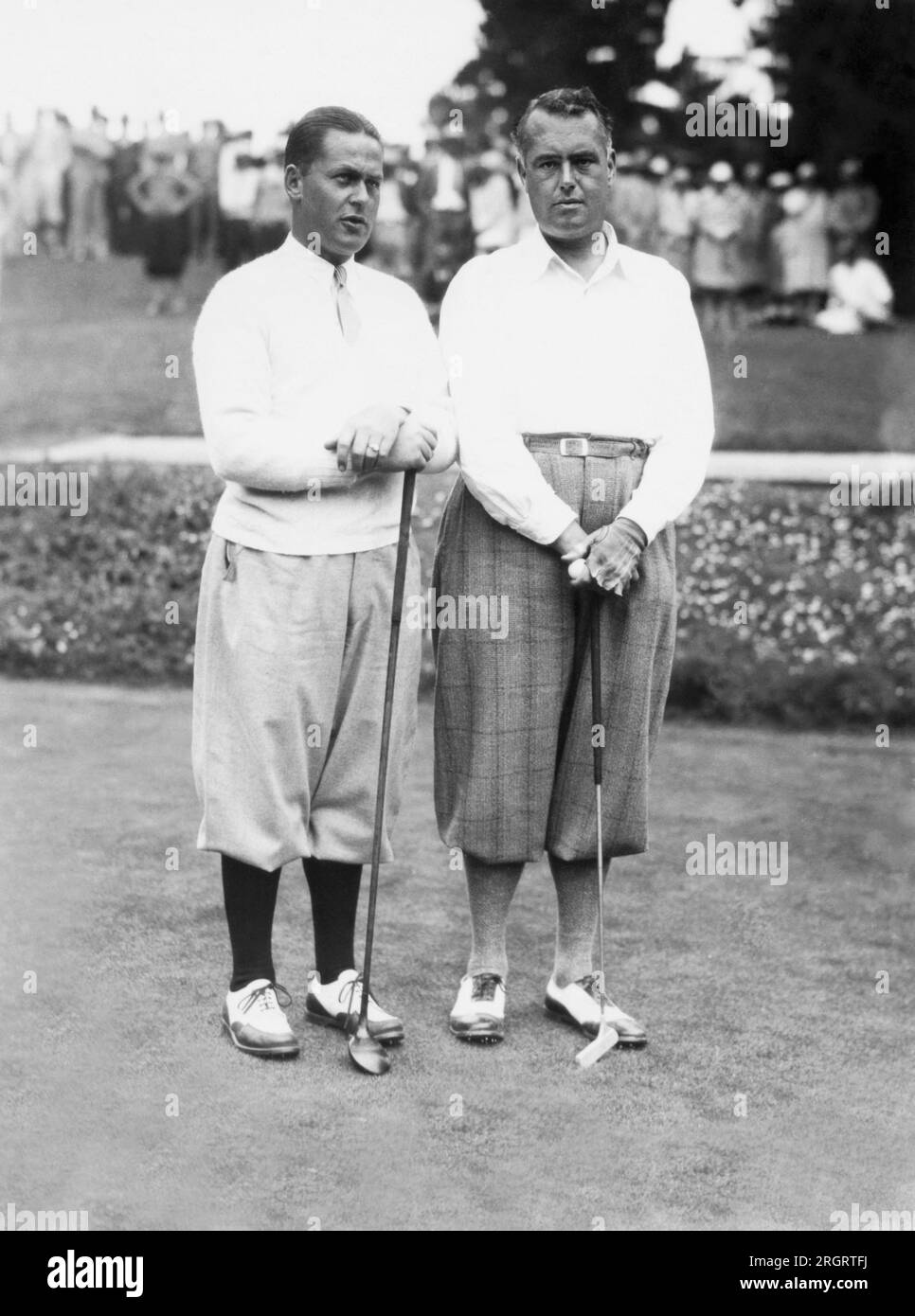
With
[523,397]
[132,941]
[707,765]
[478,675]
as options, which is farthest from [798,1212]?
[707,765]

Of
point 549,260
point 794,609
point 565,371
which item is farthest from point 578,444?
point 794,609

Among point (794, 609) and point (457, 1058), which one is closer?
point (457, 1058)

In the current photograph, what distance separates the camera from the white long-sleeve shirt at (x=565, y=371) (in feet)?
11.0

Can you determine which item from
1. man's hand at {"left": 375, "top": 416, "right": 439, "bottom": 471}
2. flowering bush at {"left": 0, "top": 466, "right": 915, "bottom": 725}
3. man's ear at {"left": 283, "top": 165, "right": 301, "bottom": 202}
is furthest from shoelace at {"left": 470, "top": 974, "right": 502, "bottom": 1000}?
flowering bush at {"left": 0, "top": 466, "right": 915, "bottom": 725}

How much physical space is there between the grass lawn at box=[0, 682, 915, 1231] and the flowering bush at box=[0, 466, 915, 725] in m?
1.38

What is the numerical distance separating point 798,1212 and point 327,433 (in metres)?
1.62

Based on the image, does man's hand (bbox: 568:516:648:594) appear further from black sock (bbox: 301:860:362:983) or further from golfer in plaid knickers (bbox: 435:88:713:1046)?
black sock (bbox: 301:860:362:983)

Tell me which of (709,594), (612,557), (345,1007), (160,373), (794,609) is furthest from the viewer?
(160,373)

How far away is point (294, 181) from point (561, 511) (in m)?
0.81

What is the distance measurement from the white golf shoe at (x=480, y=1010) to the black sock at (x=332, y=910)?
9.6 inches

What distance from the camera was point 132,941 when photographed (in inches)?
161

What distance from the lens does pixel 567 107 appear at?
3336 millimetres

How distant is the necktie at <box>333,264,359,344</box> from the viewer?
3.35 metres

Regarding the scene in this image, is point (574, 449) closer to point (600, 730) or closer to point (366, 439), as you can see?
point (366, 439)
